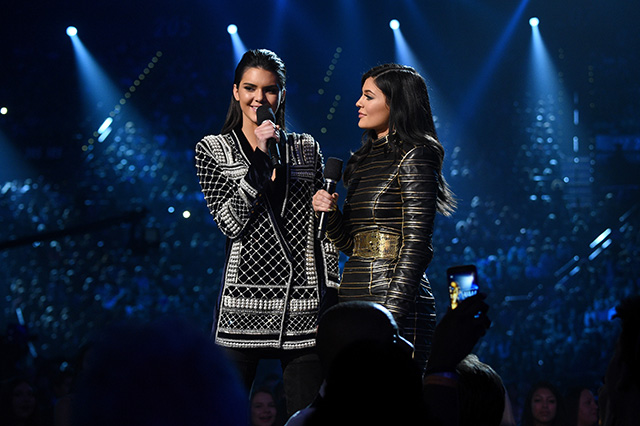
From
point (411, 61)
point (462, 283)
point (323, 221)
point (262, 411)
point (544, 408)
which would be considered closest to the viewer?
point (462, 283)

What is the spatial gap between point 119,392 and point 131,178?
6879 mm

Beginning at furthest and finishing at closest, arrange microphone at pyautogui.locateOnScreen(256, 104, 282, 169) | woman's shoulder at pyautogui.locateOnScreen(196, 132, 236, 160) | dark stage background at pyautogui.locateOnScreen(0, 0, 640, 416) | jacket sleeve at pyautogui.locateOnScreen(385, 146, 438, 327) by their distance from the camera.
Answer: dark stage background at pyautogui.locateOnScreen(0, 0, 640, 416), woman's shoulder at pyautogui.locateOnScreen(196, 132, 236, 160), microphone at pyautogui.locateOnScreen(256, 104, 282, 169), jacket sleeve at pyautogui.locateOnScreen(385, 146, 438, 327)

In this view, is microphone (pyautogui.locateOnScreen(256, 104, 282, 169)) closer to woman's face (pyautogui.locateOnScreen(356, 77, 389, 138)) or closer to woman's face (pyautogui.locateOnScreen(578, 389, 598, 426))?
woman's face (pyautogui.locateOnScreen(356, 77, 389, 138))

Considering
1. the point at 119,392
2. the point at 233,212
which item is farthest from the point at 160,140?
the point at 119,392

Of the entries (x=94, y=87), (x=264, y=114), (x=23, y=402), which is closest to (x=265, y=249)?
(x=264, y=114)

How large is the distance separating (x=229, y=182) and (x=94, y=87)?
565cm

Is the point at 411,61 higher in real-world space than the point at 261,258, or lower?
higher

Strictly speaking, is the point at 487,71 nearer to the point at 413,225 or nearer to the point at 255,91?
the point at 255,91

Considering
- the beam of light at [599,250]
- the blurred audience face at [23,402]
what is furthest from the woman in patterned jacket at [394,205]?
the beam of light at [599,250]

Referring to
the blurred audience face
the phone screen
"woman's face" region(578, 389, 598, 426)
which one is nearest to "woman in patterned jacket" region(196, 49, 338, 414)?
the phone screen

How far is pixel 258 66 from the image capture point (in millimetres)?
2330

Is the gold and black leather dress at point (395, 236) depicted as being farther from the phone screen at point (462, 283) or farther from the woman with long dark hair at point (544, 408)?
the woman with long dark hair at point (544, 408)

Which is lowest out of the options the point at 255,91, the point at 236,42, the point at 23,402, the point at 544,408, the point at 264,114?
the point at 23,402

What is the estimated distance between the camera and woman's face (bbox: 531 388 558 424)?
4.27 meters
